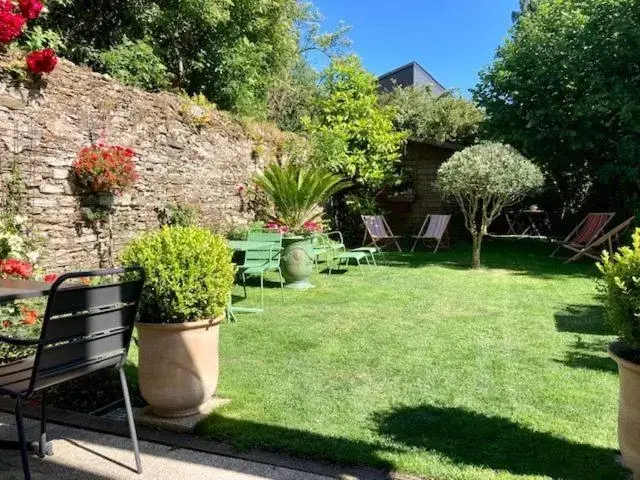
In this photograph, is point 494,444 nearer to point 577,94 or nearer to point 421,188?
point 577,94

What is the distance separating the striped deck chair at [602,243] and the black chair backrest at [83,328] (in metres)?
8.85

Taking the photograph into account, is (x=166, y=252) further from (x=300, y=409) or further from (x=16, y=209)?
(x=16, y=209)

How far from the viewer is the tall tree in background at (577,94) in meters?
9.27

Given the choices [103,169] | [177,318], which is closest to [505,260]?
[103,169]

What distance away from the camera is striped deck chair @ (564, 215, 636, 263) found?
29.8 feet

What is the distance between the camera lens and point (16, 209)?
506cm

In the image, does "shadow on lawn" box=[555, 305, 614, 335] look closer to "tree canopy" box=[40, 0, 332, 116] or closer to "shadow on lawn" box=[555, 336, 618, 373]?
"shadow on lawn" box=[555, 336, 618, 373]

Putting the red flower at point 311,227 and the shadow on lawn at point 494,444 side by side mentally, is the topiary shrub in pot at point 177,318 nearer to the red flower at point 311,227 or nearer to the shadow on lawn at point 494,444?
the shadow on lawn at point 494,444

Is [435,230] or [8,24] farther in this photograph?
[435,230]

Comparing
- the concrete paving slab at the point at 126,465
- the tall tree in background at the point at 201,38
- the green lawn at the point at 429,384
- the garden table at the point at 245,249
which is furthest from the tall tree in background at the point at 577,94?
the concrete paving slab at the point at 126,465

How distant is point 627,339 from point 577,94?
9611 mm

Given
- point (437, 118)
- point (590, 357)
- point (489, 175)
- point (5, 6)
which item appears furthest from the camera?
point (437, 118)

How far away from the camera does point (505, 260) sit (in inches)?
395

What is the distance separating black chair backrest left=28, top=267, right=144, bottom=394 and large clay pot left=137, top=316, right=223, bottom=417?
378 mm
